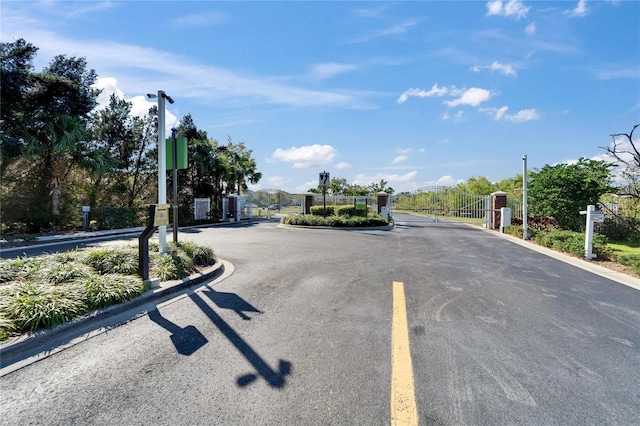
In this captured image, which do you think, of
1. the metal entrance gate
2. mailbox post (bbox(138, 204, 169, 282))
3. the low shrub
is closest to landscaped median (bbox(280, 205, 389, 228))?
the low shrub

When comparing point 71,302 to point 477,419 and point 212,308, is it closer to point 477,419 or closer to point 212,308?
Answer: point 212,308

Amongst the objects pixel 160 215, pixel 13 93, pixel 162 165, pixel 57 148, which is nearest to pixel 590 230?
pixel 160 215

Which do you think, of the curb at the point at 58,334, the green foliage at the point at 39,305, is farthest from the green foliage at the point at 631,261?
the green foliage at the point at 39,305

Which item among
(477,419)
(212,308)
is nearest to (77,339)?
(212,308)

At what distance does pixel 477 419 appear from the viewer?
2.13 m

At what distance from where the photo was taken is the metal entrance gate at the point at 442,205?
61.2 feet

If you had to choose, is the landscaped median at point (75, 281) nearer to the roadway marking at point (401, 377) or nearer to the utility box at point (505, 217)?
the roadway marking at point (401, 377)

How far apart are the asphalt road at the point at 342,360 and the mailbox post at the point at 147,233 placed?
74 cm

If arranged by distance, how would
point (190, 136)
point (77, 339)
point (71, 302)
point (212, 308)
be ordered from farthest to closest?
1. point (190, 136)
2. point (212, 308)
3. point (71, 302)
4. point (77, 339)

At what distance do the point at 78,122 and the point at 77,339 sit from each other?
1337 cm

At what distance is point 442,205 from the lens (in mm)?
20266

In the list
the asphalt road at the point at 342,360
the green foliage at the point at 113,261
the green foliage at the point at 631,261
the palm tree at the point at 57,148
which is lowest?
the asphalt road at the point at 342,360

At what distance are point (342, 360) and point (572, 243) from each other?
912cm

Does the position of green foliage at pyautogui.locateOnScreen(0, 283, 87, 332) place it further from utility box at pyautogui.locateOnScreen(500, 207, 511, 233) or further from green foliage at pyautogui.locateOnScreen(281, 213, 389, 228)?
utility box at pyautogui.locateOnScreen(500, 207, 511, 233)
